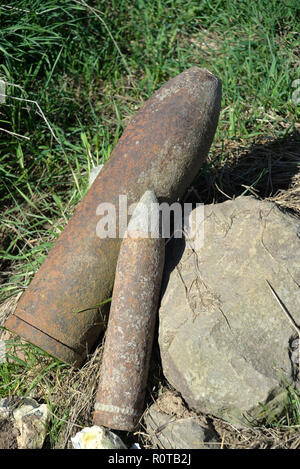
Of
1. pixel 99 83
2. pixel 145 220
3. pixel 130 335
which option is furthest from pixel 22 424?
pixel 99 83

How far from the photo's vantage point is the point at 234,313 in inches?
97.7

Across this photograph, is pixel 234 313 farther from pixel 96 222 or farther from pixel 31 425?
pixel 31 425

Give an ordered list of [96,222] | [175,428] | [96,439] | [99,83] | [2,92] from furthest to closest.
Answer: [99,83]
[2,92]
[96,222]
[175,428]
[96,439]

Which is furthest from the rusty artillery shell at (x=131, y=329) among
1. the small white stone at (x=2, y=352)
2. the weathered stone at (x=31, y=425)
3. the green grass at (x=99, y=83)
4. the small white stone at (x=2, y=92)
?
the small white stone at (x=2, y=92)

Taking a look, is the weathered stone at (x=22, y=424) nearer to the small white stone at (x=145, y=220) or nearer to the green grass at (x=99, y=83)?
the green grass at (x=99, y=83)

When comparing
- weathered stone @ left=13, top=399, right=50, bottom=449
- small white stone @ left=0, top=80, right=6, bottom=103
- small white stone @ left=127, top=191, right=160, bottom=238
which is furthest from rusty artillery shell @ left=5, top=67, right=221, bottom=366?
small white stone @ left=0, top=80, right=6, bottom=103

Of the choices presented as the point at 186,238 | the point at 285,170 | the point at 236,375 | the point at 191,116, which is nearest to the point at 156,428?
the point at 236,375

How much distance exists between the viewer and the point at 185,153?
2725 millimetres

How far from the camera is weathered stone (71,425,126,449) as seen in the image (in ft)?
7.61

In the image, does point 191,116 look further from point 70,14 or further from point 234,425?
point 70,14

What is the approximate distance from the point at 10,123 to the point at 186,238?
72.1 inches

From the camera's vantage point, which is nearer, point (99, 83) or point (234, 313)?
point (234, 313)

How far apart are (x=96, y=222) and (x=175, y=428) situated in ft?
3.56

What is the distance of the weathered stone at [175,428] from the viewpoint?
7.79ft
